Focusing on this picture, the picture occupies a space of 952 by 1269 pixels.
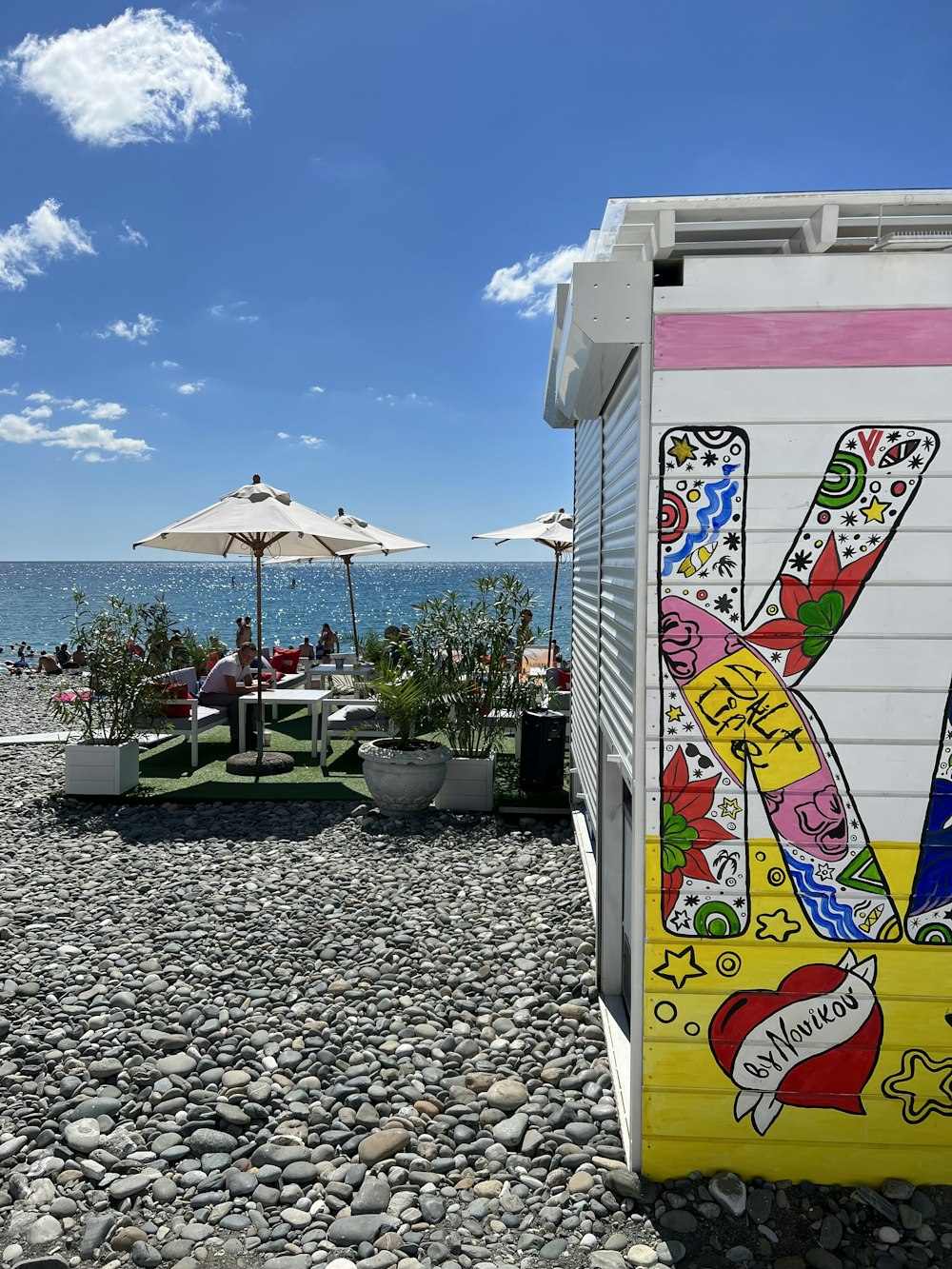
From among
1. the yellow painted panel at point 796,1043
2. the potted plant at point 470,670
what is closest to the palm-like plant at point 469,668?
the potted plant at point 470,670

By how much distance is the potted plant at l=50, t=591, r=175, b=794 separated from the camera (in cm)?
A: 789

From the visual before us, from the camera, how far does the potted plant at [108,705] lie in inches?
311

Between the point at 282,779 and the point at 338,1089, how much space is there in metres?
5.40

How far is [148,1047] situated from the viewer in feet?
12.4

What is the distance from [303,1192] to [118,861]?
401cm

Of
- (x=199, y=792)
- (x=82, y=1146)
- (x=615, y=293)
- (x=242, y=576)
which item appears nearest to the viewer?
(x=615, y=293)

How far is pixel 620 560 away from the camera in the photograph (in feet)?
12.5

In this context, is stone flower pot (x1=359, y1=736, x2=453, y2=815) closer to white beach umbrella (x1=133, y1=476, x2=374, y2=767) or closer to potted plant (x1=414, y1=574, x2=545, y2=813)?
potted plant (x1=414, y1=574, x2=545, y2=813)

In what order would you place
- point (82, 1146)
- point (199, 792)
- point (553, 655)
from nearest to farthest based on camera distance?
point (82, 1146), point (199, 792), point (553, 655)

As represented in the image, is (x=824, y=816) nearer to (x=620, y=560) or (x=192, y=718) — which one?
(x=620, y=560)

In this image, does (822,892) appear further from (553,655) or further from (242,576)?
(242,576)

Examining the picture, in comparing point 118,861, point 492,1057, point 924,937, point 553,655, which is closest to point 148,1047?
point 492,1057

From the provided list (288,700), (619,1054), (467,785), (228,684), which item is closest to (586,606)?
(467,785)

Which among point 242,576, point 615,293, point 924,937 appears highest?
point 242,576
